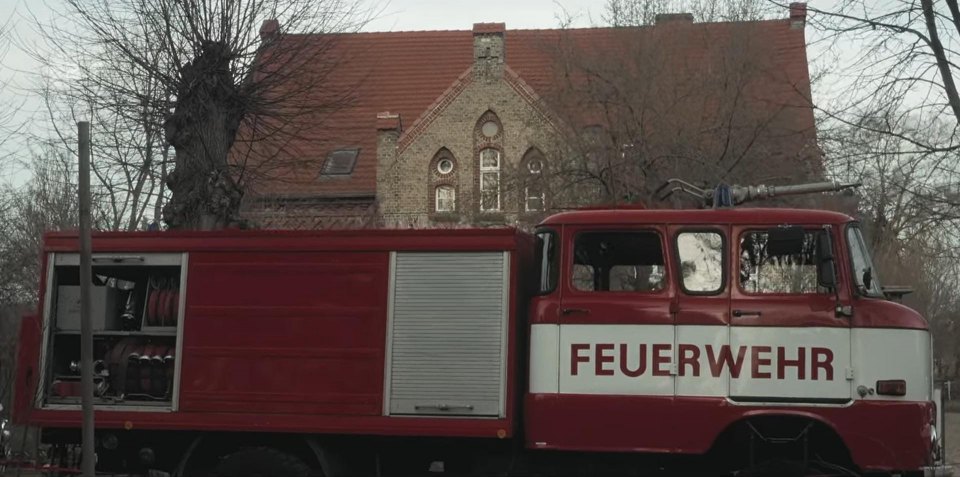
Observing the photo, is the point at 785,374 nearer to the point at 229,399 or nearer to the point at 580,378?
the point at 580,378

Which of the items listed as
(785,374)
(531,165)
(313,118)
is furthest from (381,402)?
(531,165)

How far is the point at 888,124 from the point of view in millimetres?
13008

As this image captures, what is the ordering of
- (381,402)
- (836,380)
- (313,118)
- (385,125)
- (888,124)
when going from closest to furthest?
(836,380)
(381,402)
(888,124)
(313,118)
(385,125)

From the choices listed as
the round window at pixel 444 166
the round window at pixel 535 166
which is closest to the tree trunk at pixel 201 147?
the round window at pixel 535 166

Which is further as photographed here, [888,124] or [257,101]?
[257,101]

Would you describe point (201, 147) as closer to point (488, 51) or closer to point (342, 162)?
point (488, 51)

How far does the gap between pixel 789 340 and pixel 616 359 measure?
136cm

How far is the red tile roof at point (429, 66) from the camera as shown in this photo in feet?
74.9

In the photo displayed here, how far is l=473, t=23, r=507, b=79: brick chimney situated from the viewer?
3309cm

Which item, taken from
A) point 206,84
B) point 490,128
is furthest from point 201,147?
point 490,128

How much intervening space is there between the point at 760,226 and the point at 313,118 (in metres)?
10.2

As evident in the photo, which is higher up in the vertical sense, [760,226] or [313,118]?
[313,118]

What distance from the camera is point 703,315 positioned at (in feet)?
28.4

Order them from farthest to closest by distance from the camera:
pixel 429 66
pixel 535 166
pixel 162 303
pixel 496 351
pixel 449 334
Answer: pixel 429 66
pixel 535 166
pixel 162 303
pixel 449 334
pixel 496 351
